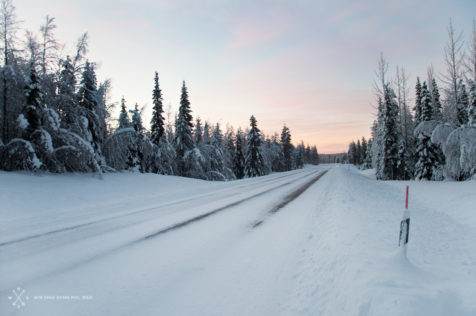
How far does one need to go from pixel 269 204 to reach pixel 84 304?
A: 679cm

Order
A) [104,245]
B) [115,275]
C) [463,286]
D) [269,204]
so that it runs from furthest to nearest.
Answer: [269,204], [104,245], [115,275], [463,286]

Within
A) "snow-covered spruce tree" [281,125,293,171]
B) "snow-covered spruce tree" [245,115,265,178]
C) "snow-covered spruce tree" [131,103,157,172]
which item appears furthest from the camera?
"snow-covered spruce tree" [281,125,293,171]

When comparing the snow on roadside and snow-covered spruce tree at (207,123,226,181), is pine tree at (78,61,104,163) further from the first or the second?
the snow on roadside

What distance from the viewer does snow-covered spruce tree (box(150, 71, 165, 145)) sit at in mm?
27141

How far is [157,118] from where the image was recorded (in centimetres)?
2738

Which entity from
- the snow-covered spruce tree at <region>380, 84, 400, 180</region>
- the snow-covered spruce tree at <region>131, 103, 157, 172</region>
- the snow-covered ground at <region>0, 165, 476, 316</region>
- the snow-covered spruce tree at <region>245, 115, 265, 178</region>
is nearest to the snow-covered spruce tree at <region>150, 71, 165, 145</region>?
the snow-covered spruce tree at <region>131, 103, 157, 172</region>

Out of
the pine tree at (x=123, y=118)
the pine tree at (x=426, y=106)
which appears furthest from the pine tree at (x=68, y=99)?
the pine tree at (x=426, y=106)

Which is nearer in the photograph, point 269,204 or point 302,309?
point 302,309

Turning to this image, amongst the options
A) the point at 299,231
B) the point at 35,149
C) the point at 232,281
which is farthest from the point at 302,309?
the point at 35,149

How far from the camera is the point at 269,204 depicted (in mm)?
8688

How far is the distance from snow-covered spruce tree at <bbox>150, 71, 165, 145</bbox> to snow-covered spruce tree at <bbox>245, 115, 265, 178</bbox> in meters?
17.2

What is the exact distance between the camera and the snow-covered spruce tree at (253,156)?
132ft

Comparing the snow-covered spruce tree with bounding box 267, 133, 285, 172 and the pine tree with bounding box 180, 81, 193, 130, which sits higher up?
the pine tree with bounding box 180, 81, 193, 130

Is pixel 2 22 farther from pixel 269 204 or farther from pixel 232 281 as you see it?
pixel 232 281
